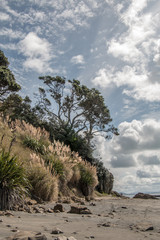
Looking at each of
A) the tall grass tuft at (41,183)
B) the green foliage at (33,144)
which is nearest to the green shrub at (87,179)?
the green foliage at (33,144)

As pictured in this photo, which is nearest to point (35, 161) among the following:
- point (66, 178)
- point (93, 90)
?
point (66, 178)

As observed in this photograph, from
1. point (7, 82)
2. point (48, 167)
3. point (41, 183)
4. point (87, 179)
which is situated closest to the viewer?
point (41, 183)

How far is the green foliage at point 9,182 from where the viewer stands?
4.69 metres

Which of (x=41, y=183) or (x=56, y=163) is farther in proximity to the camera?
(x=56, y=163)

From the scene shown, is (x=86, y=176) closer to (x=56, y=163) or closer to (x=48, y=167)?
(x=56, y=163)

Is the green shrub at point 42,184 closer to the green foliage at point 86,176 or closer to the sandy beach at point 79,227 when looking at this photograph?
the sandy beach at point 79,227

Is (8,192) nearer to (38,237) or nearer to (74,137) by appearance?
(38,237)

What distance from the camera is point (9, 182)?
16.0ft

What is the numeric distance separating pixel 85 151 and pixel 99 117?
15.0 meters

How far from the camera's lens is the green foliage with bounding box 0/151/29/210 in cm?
469

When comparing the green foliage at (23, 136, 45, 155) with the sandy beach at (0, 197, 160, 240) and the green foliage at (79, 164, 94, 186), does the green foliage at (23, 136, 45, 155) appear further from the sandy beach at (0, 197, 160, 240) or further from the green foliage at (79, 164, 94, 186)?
the sandy beach at (0, 197, 160, 240)

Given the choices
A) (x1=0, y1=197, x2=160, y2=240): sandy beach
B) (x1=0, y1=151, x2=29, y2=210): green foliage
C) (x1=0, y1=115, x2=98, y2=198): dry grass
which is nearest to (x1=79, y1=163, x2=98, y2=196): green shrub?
(x1=0, y1=115, x2=98, y2=198): dry grass

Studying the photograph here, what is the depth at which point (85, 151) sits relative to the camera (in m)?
19.0

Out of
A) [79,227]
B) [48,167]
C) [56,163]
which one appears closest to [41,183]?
[48,167]
